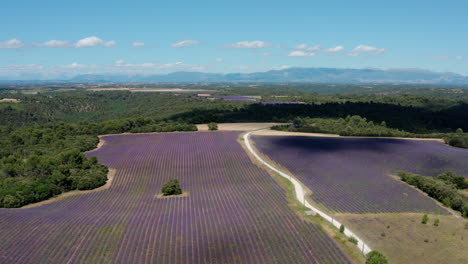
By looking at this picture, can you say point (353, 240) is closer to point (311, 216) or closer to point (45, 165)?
point (311, 216)

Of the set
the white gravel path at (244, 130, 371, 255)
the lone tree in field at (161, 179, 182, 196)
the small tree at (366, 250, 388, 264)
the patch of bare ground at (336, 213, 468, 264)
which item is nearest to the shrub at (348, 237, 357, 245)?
the white gravel path at (244, 130, 371, 255)

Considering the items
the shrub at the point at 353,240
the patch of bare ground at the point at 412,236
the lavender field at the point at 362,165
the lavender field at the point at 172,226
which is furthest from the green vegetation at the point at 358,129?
the shrub at the point at 353,240

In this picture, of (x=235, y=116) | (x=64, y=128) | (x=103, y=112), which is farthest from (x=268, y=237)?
(x=103, y=112)

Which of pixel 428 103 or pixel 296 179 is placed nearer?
pixel 296 179

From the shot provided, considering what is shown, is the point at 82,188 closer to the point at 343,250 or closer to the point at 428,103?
the point at 343,250

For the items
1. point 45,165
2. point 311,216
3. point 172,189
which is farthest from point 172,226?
point 45,165
